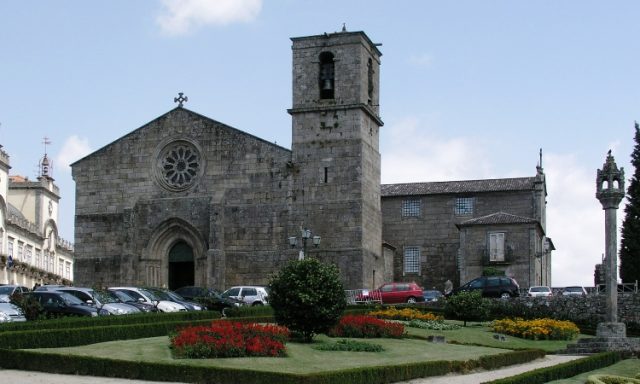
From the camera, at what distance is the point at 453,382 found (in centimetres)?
2497

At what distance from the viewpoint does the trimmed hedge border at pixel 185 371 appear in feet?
71.2

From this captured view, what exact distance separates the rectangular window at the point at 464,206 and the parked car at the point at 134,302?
28.5 metres

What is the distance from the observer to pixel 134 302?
3912 cm

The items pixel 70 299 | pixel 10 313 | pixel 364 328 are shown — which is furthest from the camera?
pixel 70 299

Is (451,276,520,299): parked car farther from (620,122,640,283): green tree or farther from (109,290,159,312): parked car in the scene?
(109,290,159,312): parked car

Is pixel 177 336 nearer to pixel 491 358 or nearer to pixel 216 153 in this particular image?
pixel 491 358

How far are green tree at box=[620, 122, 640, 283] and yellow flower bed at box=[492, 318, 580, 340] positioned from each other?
64.3ft

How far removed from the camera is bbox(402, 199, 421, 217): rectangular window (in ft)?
214

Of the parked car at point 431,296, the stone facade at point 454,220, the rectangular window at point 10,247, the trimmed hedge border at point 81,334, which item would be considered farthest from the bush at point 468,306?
the rectangular window at point 10,247

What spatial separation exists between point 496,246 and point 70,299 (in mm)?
31068

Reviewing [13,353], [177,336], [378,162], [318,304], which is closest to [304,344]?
[318,304]

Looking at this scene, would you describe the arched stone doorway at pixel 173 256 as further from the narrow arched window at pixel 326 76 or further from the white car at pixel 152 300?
the white car at pixel 152 300

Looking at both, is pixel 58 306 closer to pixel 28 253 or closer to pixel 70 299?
pixel 70 299

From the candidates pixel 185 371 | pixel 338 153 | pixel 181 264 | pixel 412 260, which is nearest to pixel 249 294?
pixel 181 264
